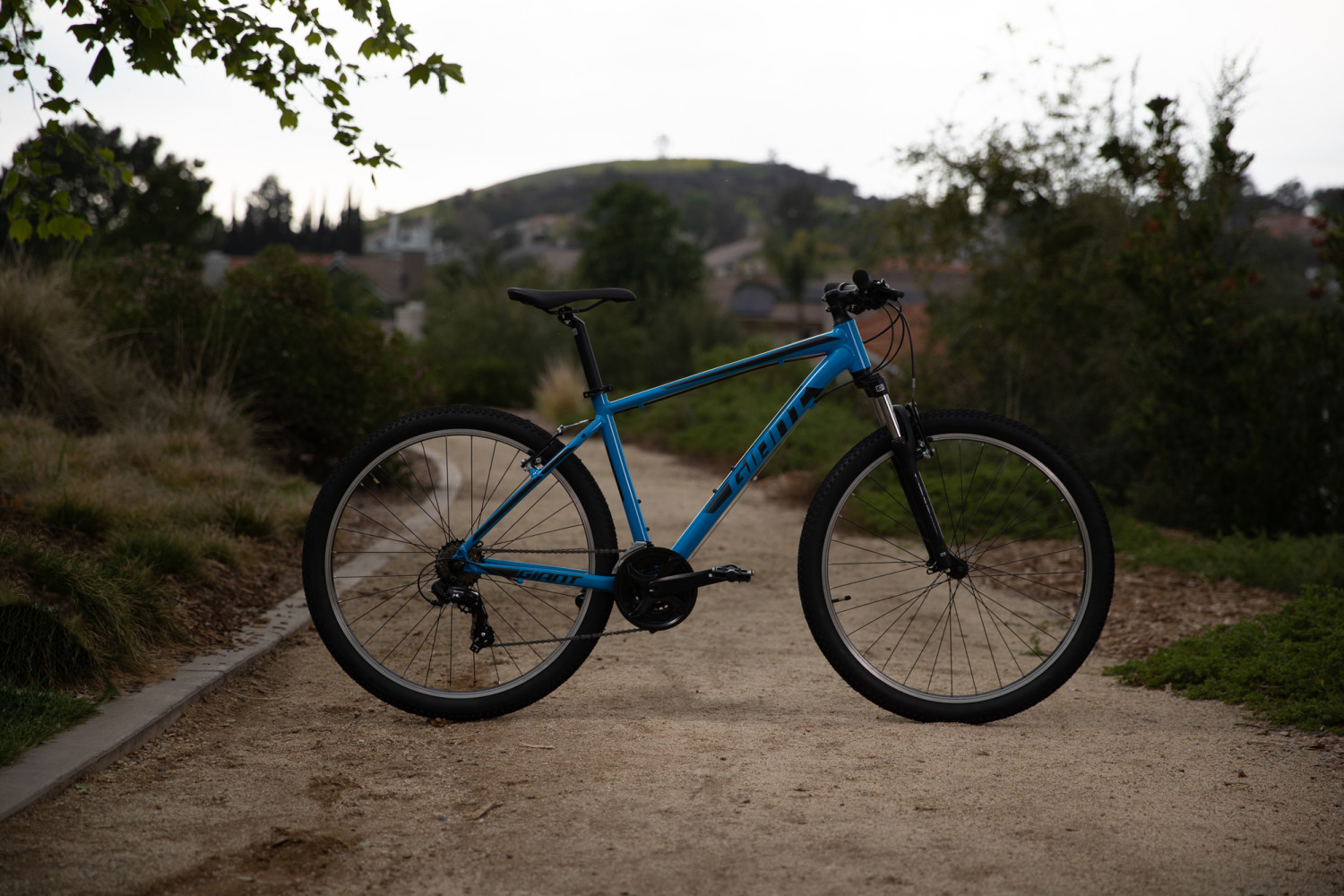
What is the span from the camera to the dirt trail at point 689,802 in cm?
212

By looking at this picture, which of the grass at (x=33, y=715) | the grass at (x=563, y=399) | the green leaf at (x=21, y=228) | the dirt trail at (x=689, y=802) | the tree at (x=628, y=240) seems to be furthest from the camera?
the tree at (x=628, y=240)

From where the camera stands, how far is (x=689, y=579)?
10.2ft

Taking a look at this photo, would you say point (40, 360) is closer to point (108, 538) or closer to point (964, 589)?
point (108, 538)

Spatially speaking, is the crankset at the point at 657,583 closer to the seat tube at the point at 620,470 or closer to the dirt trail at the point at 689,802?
the seat tube at the point at 620,470

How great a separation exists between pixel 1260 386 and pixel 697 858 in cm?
663

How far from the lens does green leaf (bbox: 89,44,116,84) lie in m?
3.69

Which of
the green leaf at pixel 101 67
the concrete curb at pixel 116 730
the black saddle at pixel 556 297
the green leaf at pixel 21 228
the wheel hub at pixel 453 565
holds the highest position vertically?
the green leaf at pixel 101 67

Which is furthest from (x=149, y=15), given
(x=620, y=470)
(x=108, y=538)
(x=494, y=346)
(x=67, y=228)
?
(x=494, y=346)

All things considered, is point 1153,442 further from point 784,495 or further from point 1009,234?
point 1009,234

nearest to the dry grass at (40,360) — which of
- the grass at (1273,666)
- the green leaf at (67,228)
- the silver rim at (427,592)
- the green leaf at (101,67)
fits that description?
the silver rim at (427,592)

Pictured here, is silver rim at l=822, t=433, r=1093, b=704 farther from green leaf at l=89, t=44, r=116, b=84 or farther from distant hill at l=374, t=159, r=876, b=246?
distant hill at l=374, t=159, r=876, b=246

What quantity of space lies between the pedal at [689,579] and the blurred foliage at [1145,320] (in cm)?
550

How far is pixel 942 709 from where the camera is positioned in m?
3.16

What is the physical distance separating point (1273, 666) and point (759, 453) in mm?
2011
